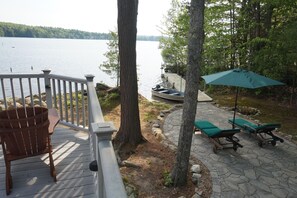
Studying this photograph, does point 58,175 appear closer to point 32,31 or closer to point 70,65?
point 70,65

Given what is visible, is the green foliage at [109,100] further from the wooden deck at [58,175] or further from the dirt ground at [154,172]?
the wooden deck at [58,175]

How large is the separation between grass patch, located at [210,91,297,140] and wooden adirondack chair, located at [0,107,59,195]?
6.35m

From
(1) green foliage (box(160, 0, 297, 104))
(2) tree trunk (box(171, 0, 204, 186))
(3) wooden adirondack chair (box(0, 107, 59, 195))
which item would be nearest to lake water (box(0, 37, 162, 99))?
(1) green foliage (box(160, 0, 297, 104))

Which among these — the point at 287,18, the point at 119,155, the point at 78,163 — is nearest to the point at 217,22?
the point at 287,18

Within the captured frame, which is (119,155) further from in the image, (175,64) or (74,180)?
(175,64)

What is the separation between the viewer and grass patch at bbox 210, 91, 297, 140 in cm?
730

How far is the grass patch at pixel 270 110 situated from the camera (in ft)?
24.0

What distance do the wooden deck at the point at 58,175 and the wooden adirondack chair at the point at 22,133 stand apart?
8.7 inches

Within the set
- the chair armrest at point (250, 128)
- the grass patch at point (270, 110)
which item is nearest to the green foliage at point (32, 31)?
the grass patch at point (270, 110)

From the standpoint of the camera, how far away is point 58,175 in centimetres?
304

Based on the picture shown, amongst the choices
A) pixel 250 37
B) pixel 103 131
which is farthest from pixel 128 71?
pixel 250 37

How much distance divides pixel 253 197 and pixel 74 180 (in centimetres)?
286

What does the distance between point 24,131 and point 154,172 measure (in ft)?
8.52

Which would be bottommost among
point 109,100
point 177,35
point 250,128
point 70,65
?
point 70,65
